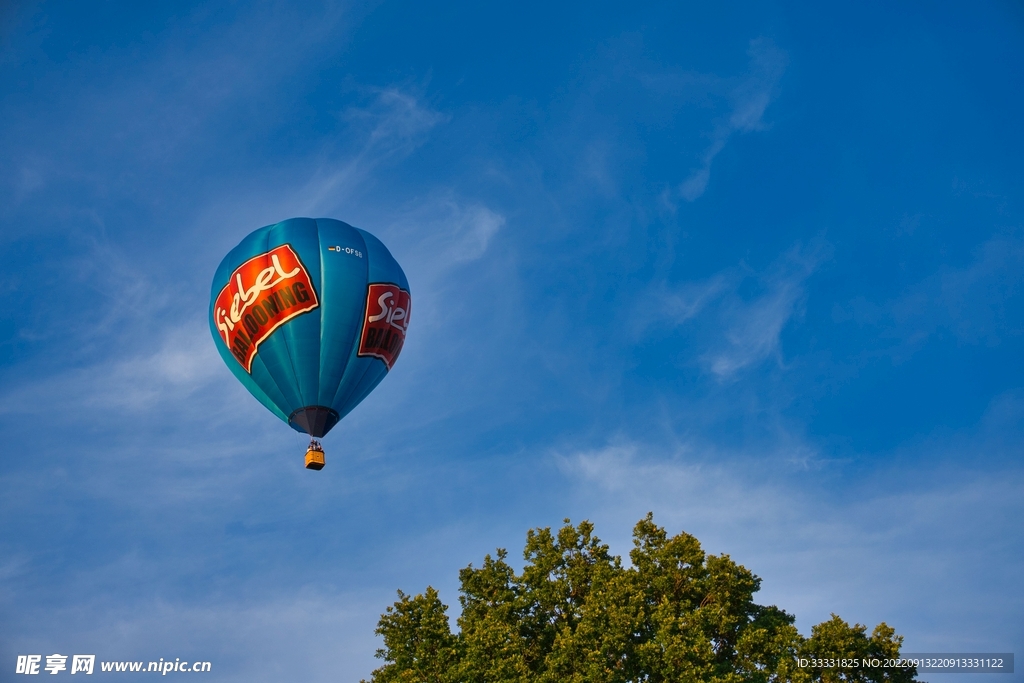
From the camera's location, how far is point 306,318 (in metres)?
36.8

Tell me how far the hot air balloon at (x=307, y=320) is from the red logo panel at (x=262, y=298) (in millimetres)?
43

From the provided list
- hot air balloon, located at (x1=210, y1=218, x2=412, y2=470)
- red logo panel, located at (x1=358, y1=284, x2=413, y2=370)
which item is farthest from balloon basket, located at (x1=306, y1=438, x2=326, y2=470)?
red logo panel, located at (x1=358, y1=284, x2=413, y2=370)

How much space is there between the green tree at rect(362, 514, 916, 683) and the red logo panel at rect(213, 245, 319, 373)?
501 inches

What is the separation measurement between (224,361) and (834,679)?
Result: 28.7 meters

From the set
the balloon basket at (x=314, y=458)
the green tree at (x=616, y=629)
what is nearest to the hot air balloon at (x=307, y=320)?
the balloon basket at (x=314, y=458)

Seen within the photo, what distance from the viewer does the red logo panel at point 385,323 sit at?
126 feet

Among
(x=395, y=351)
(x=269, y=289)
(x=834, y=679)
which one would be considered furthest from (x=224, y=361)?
(x=834, y=679)

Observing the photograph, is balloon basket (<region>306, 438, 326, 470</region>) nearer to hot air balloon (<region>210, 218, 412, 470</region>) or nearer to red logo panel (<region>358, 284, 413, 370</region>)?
hot air balloon (<region>210, 218, 412, 470</region>)

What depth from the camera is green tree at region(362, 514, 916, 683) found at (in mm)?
29531

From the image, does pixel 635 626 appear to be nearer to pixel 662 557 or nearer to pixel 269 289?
pixel 662 557

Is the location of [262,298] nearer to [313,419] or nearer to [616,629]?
[313,419]

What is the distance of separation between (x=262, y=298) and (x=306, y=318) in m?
2.27

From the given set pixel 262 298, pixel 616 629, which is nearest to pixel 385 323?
pixel 262 298

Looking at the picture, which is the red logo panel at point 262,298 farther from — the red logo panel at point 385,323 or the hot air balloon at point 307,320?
the red logo panel at point 385,323
